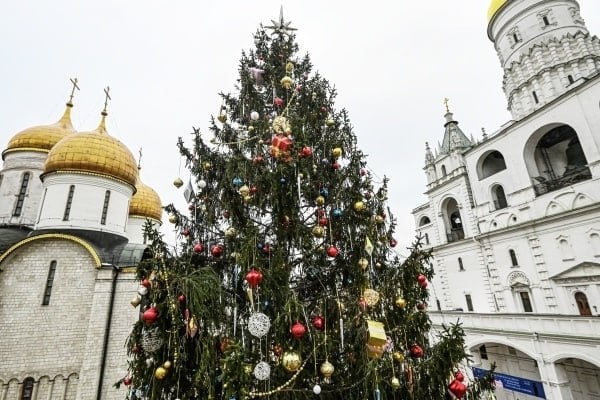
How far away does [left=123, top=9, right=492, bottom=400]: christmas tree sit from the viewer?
3.54m

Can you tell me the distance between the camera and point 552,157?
58.9 feet

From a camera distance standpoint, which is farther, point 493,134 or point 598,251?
point 493,134

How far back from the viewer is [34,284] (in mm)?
10250

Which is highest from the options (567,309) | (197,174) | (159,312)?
(197,174)

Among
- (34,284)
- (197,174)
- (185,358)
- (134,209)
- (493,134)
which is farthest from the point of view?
(493,134)

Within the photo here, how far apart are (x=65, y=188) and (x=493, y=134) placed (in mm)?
23772

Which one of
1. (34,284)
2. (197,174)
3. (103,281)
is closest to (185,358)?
(197,174)

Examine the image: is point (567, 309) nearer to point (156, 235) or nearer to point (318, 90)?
point (318, 90)

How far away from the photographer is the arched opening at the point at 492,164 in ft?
66.1

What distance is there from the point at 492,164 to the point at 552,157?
3263 mm

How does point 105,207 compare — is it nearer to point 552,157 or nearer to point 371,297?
point 371,297

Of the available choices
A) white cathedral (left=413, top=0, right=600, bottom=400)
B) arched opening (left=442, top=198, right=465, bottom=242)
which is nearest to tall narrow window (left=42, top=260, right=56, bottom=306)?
white cathedral (left=413, top=0, right=600, bottom=400)

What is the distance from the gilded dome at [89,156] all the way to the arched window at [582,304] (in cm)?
2216

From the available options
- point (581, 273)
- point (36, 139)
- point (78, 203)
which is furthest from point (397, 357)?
point (36, 139)
